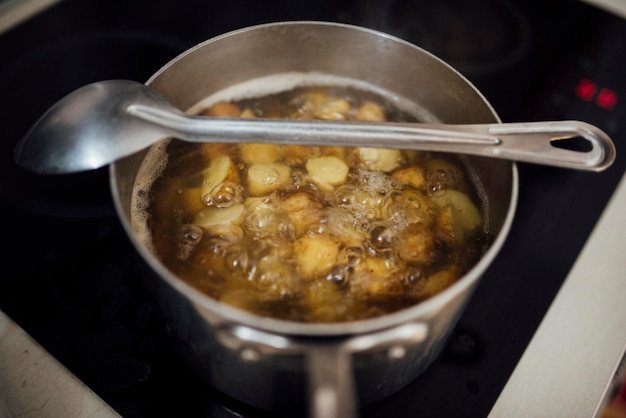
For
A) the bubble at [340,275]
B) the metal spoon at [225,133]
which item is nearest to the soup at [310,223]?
the bubble at [340,275]

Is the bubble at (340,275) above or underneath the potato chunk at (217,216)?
above

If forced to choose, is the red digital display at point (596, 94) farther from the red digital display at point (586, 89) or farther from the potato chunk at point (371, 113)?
the potato chunk at point (371, 113)

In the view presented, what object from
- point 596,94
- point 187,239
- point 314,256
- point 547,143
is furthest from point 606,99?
point 187,239

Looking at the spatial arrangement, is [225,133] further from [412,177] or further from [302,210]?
[412,177]

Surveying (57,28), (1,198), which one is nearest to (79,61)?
(57,28)

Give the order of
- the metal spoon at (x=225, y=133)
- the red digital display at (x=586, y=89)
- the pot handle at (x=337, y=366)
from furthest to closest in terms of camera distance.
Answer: the red digital display at (x=586, y=89)
the metal spoon at (x=225, y=133)
the pot handle at (x=337, y=366)

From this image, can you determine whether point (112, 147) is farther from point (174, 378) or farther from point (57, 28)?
point (57, 28)
